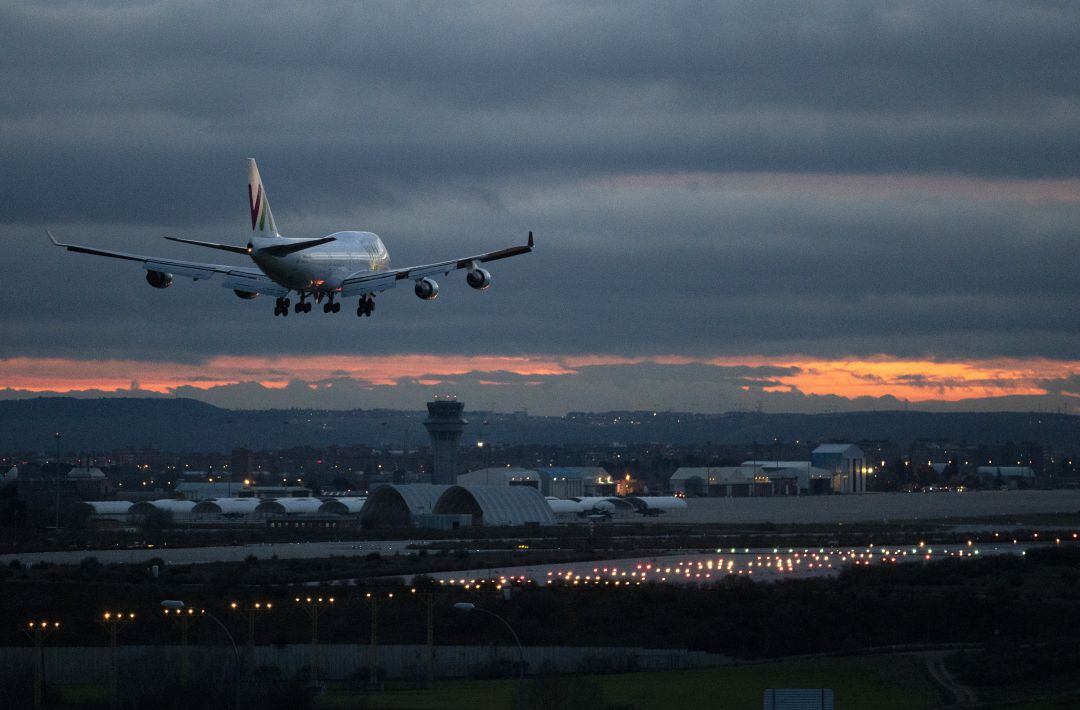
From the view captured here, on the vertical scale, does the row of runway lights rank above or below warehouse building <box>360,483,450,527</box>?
below

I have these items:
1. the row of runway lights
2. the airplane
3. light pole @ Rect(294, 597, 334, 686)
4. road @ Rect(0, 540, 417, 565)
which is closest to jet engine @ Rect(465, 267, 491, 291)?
the airplane

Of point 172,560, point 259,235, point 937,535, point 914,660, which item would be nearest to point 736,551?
point 937,535

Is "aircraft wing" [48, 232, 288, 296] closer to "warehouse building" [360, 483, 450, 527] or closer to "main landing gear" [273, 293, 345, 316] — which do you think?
"main landing gear" [273, 293, 345, 316]

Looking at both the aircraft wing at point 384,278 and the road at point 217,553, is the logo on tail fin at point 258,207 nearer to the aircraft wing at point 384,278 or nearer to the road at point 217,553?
the aircraft wing at point 384,278

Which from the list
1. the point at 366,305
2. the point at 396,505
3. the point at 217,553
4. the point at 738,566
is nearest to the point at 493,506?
the point at 396,505

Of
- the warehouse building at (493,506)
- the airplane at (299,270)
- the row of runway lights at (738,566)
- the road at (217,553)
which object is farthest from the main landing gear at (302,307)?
the warehouse building at (493,506)

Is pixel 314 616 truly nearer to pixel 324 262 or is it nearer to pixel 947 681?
pixel 324 262

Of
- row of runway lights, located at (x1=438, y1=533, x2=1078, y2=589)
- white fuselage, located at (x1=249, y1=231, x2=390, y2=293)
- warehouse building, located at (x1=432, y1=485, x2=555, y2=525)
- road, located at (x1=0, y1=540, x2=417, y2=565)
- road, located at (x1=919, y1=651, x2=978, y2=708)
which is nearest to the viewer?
road, located at (x1=919, y1=651, x2=978, y2=708)
